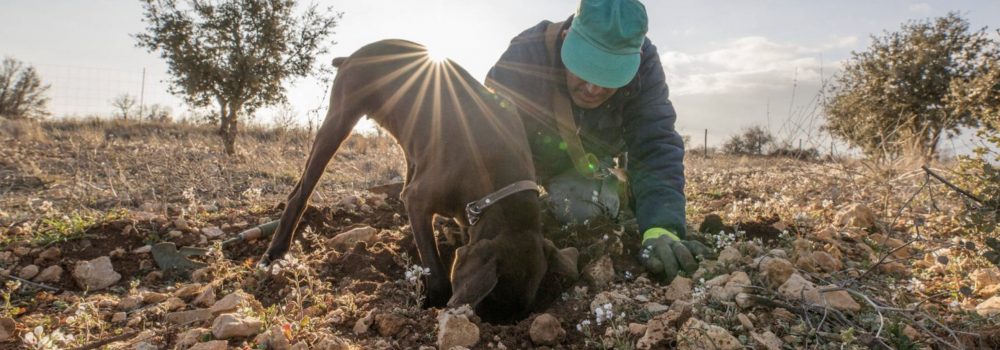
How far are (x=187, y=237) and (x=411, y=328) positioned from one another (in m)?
2.21

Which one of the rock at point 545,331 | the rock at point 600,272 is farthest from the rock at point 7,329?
the rock at point 600,272

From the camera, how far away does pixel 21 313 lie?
244cm

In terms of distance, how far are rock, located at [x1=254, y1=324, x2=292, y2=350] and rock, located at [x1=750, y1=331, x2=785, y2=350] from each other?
→ 1559 millimetres

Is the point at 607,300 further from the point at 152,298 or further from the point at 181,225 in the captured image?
the point at 181,225

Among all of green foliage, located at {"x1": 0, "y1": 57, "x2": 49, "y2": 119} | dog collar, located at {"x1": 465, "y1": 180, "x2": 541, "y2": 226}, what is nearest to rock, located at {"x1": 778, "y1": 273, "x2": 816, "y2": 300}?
dog collar, located at {"x1": 465, "y1": 180, "x2": 541, "y2": 226}

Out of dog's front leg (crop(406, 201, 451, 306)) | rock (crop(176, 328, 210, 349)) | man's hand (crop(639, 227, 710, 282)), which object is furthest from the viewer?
man's hand (crop(639, 227, 710, 282))

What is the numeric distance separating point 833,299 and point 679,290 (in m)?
0.59

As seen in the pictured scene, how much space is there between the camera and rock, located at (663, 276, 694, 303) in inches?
94.3

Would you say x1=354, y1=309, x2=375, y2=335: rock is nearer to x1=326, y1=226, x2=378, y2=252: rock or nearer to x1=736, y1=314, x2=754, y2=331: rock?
x1=326, y1=226, x2=378, y2=252: rock

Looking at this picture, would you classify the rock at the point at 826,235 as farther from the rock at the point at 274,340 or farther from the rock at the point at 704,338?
the rock at the point at 274,340

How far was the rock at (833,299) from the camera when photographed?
84.6 inches

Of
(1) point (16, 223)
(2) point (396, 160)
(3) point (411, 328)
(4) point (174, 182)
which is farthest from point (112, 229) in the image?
(2) point (396, 160)

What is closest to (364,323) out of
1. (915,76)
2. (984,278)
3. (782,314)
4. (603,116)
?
(782,314)

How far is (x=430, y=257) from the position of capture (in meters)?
2.61
